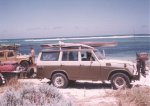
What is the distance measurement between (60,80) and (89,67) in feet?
4.37

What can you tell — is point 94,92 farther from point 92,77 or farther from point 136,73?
point 136,73

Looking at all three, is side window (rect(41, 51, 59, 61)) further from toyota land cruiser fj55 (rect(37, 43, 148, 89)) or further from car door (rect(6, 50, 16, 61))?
car door (rect(6, 50, 16, 61))

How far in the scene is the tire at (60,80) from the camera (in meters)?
13.5

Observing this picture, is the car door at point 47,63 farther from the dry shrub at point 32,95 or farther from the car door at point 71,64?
the dry shrub at point 32,95

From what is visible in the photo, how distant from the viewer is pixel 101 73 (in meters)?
13.2

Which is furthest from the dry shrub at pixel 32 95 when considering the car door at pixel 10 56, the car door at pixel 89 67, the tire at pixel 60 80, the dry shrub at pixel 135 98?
the car door at pixel 10 56

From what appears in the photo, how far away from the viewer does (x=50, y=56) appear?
1388 centimetres

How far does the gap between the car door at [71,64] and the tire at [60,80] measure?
0.22 metres

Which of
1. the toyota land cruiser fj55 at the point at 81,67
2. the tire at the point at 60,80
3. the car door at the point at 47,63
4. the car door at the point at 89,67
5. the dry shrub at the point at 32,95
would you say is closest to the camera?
the dry shrub at the point at 32,95

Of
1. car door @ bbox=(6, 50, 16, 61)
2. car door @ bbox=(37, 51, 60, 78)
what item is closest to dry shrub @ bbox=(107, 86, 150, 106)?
car door @ bbox=(37, 51, 60, 78)

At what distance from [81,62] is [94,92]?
58.7 inches

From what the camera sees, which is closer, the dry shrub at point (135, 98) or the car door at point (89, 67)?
the dry shrub at point (135, 98)

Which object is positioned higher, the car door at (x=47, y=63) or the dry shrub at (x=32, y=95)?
the car door at (x=47, y=63)

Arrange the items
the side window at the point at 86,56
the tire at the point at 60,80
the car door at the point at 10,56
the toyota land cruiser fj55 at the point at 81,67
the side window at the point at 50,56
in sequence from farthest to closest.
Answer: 1. the car door at the point at 10,56
2. the side window at the point at 50,56
3. the tire at the point at 60,80
4. the side window at the point at 86,56
5. the toyota land cruiser fj55 at the point at 81,67
